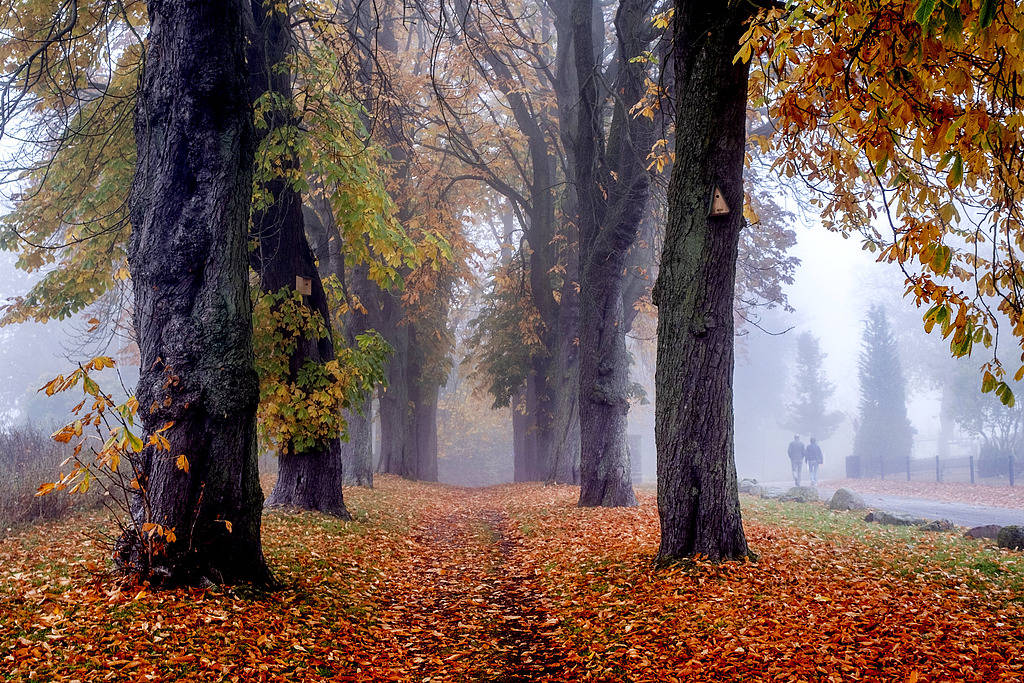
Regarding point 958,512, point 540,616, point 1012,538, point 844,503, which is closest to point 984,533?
point 1012,538

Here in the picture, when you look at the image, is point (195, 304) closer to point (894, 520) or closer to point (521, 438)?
point (894, 520)

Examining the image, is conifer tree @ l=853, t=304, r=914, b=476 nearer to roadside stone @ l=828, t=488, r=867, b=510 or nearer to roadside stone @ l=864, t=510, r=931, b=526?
roadside stone @ l=828, t=488, r=867, b=510

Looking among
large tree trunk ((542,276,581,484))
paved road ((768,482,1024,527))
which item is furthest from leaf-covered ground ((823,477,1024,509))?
large tree trunk ((542,276,581,484))

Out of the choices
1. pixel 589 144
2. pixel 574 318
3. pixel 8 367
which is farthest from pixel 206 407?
pixel 8 367

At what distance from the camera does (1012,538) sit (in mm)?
7906

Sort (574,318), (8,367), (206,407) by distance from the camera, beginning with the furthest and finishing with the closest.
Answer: (8,367) < (574,318) < (206,407)

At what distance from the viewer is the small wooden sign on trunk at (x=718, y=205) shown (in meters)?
5.78

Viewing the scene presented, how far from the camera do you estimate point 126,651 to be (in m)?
3.51

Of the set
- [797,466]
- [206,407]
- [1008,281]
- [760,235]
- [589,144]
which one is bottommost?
[797,466]

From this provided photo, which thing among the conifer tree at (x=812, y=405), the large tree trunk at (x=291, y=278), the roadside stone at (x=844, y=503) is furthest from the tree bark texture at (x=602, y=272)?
the conifer tree at (x=812, y=405)

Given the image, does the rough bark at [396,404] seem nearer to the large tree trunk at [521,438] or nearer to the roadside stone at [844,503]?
the large tree trunk at [521,438]

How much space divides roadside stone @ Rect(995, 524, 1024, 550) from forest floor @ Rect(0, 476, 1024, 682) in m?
0.54

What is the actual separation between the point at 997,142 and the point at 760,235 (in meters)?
18.8

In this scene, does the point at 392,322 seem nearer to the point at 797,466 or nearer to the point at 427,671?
the point at 427,671
